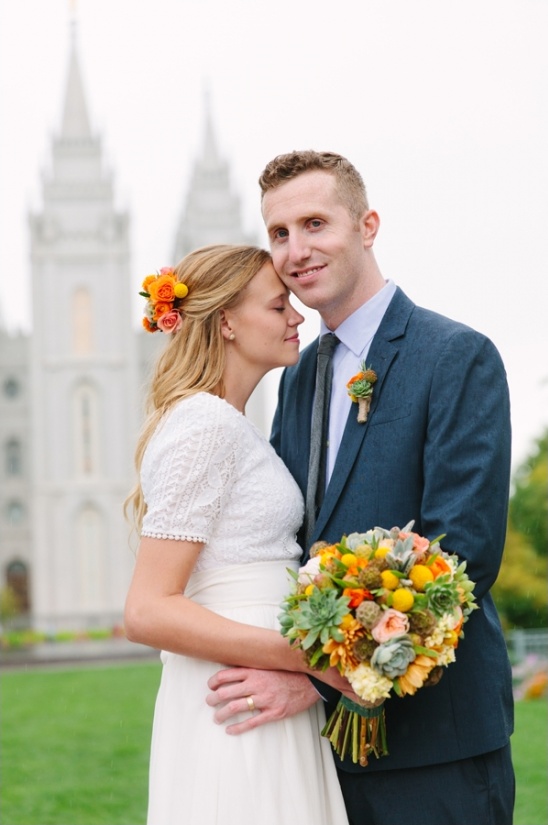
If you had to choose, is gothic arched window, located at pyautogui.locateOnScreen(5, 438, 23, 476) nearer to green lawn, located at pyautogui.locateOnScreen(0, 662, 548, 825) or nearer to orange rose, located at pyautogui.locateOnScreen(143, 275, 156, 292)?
green lawn, located at pyautogui.locateOnScreen(0, 662, 548, 825)

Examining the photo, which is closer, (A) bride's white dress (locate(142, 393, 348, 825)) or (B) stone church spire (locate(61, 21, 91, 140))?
(A) bride's white dress (locate(142, 393, 348, 825))

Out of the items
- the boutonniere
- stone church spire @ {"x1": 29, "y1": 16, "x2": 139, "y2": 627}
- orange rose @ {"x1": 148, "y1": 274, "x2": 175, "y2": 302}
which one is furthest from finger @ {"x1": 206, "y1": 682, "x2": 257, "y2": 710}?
stone church spire @ {"x1": 29, "y1": 16, "x2": 139, "y2": 627}

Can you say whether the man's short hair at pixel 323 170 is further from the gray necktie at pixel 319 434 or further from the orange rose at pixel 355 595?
the orange rose at pixel 355 595

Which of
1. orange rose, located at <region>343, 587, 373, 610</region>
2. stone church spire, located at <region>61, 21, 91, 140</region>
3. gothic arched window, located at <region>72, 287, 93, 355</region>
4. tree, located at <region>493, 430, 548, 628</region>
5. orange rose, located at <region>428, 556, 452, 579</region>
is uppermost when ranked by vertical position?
stone church spire, located at <region>61, 21, 91, 140</region>

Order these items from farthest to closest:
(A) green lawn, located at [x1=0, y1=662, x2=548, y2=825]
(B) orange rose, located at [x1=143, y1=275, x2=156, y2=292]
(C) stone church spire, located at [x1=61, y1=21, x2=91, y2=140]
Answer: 1. (C) stone church spire, located at [x1=61, y1=21, x2=91, y2=140]
2. (A) green lawn, located at [x1=0, y1=662, x2=548, y2=825]
3. (B) orange rose, located at [x1=143, y1=275, x2=156, y2=292]

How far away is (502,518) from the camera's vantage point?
9.11 feet

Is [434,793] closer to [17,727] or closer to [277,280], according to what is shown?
[277,280]

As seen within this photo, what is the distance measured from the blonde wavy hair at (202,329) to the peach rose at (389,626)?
92 cm

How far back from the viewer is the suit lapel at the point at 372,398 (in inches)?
116

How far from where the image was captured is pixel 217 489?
115 inches

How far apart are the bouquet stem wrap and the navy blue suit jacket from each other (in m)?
0.05

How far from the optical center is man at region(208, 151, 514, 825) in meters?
2.75

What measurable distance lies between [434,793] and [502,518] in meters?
0.71

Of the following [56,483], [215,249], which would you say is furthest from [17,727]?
[56,483]
